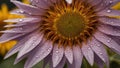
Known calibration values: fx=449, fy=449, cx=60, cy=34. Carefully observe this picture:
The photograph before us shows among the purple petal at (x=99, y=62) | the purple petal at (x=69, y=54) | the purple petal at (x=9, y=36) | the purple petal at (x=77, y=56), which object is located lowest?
the purple petal at (x=99, y=62)

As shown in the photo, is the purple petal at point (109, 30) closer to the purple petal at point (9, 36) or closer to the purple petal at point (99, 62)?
the purple petal at point (99, 62)

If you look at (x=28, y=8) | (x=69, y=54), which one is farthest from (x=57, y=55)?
(x=28, y=8)

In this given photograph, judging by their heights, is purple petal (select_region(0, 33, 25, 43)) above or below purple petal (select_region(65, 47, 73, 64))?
above

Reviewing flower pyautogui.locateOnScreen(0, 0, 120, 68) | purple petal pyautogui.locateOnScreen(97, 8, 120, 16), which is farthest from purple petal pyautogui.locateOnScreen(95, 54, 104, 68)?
purple petal pyautogui.locateOnScreen(97, 8, 120, 16)

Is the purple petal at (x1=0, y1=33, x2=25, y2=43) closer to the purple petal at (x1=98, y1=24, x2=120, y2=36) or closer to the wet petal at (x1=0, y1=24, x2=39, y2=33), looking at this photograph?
the wet petal at (x1=0, y1=24, x2=39, y2=33)

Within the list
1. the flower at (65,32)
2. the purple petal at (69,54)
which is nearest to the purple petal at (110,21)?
the flower at (65,32)

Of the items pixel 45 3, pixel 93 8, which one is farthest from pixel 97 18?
pixel 45 3
